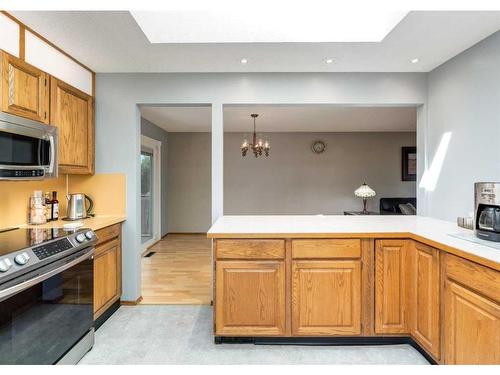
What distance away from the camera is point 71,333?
1.82m

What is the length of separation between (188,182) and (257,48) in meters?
4.50

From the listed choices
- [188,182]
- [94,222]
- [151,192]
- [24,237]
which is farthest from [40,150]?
[188,182]

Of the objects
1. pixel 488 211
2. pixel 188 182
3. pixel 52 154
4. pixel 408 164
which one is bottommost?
pixel 488 211

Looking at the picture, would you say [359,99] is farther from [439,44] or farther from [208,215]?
[208,215]

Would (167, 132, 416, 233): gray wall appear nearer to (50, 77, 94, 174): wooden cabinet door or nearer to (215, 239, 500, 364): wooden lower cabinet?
(50, 77, 94, 174): wooden cabinet door

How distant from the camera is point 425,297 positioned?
72.6 inches

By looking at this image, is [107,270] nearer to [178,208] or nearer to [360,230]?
[360,230]

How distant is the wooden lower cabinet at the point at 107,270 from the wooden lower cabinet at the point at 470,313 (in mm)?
2408

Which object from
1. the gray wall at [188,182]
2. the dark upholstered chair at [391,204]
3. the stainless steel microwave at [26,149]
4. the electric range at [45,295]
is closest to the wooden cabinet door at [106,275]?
the electric range at [45,295]

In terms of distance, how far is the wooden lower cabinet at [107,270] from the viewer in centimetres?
235

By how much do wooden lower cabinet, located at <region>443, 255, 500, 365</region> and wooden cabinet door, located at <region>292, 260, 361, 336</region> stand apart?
21.1 inches

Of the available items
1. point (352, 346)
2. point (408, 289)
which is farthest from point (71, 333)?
point (408, 289)

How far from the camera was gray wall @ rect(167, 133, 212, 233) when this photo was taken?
6.47 meters

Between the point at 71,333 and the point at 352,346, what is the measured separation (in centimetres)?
187
